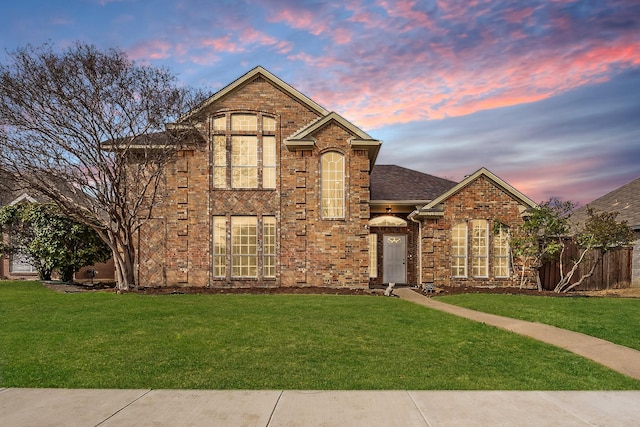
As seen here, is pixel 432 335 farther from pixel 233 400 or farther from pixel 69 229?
pixel 69 229

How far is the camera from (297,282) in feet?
64.4

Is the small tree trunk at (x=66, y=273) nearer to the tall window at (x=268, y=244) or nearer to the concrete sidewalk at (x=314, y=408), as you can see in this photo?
the tall window at (x=268, y=244)

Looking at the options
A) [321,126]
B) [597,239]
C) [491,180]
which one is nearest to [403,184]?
[491,180]

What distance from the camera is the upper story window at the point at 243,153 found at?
19.9 meters

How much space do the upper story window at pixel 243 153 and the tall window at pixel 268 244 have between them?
61.9 inches

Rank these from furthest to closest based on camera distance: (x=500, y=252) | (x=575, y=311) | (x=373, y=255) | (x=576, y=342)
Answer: (x=373, y=255)
(x=500, y=252)
(x=575, y=311)
(x=576, y=342)

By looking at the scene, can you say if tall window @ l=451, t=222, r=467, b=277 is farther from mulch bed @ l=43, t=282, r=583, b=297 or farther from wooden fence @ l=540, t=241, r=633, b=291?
wooden fence @ l=540, t=241, r=633, b=291

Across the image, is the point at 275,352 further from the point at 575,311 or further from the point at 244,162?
the point at 244,162

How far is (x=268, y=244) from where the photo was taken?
1984 cm

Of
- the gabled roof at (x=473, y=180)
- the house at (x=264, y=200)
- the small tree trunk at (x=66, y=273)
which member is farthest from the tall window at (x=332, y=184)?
the small tree trunk at (x=66, y=273)

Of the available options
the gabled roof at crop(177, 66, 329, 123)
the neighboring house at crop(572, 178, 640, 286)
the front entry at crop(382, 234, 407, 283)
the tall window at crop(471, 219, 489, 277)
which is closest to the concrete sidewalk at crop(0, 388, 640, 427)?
the tall window at crop(471, 219, 489, 277)

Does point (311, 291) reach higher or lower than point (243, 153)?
lower

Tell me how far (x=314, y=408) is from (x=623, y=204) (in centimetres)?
2753

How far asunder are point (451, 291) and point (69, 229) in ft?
58.5
